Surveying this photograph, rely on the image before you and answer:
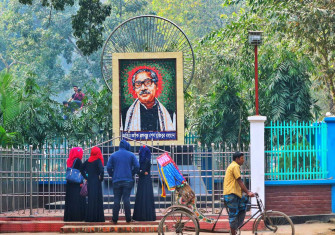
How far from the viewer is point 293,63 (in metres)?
18.3

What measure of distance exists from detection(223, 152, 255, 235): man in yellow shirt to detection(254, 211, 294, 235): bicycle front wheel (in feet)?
1.14

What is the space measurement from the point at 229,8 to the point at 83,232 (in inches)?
1385

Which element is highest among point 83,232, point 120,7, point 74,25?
point 120,7

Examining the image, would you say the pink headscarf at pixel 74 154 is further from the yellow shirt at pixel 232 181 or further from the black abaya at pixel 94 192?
the yellow shirt at pixel 232 181

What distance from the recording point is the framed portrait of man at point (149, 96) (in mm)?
16922

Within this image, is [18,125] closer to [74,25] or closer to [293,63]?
[74,25]

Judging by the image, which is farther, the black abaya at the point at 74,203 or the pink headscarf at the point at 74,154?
the black abaya at the point at 74,203

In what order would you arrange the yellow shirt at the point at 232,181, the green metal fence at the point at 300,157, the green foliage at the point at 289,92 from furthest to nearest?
the green foliage at the point at 289,92, the green metal fence at the point at 300,157, the yellow shirt at the point at 232,181

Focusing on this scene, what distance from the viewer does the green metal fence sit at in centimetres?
1369

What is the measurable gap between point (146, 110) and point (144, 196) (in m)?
4.48

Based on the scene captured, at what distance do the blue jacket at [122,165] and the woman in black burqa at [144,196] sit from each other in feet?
0.98

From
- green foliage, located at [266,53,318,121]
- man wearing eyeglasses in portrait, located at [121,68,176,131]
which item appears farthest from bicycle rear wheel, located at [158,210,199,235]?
green foliage, located at [266,53,318,121]

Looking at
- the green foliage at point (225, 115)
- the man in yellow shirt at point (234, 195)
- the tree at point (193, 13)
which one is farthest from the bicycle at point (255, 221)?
the tree at point (193, 13)

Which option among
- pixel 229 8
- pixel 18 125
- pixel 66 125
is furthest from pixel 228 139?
pixel 229 8
